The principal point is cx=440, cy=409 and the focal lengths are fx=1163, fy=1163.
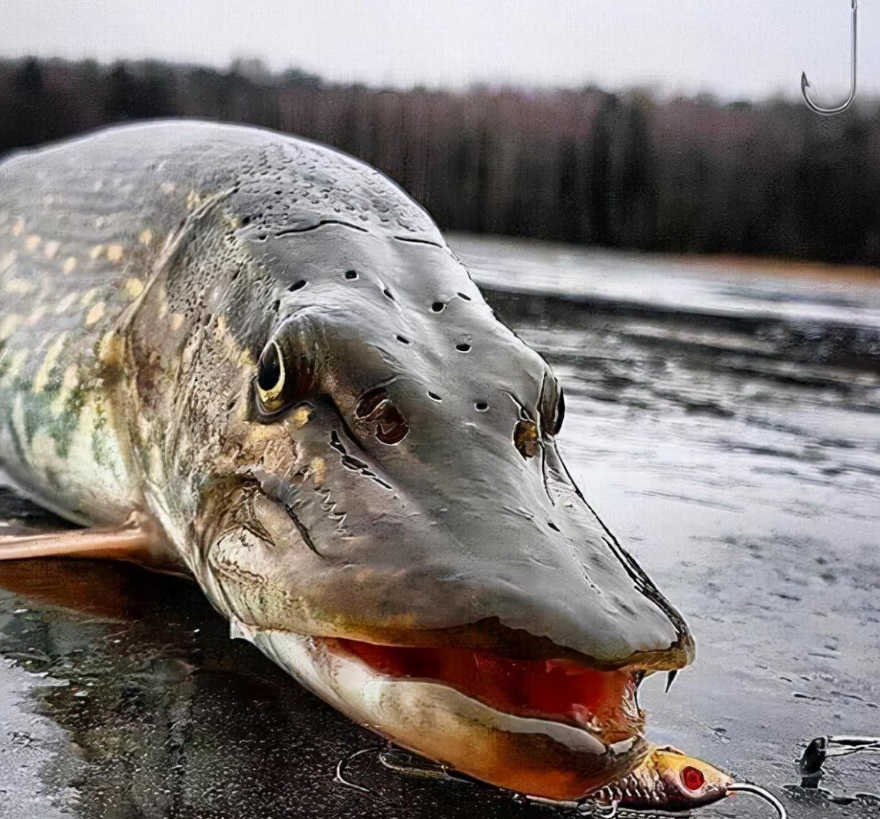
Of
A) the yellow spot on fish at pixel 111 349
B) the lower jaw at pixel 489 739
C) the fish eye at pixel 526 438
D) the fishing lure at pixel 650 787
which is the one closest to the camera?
the lower jaw at pixel 489 739

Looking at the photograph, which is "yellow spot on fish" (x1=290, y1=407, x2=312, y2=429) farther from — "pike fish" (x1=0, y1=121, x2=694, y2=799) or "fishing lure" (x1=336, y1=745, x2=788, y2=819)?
"fishing lure" (x1=336, y1=745, x2=788, y2=819)

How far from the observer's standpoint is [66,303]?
310 cm

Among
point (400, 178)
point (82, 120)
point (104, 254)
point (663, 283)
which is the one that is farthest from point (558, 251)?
point (104, 254)

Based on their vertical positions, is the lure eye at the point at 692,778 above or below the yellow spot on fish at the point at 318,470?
below

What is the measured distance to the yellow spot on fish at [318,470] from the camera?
184cm

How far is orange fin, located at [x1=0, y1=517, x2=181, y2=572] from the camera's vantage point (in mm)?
2615

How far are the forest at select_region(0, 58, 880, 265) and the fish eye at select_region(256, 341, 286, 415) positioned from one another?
56.9 ft

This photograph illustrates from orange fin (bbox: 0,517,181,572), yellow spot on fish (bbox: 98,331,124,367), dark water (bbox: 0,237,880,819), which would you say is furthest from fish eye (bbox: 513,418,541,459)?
yellow spot on fish (bbox: 98,331,124,367)

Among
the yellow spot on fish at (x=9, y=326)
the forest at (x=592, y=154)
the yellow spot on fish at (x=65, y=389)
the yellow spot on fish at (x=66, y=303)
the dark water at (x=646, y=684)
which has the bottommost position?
the forest at (x=592, y=154)

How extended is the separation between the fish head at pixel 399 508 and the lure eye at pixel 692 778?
1.26ft

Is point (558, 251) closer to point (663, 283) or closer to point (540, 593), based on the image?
point (663, 283)

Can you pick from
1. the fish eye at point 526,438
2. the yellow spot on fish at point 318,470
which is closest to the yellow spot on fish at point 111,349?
the yellow spot on fish at point 318,470

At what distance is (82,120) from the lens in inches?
713

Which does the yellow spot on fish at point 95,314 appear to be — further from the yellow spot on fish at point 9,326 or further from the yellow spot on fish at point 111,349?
the yellow spot on fish at point 9,326
